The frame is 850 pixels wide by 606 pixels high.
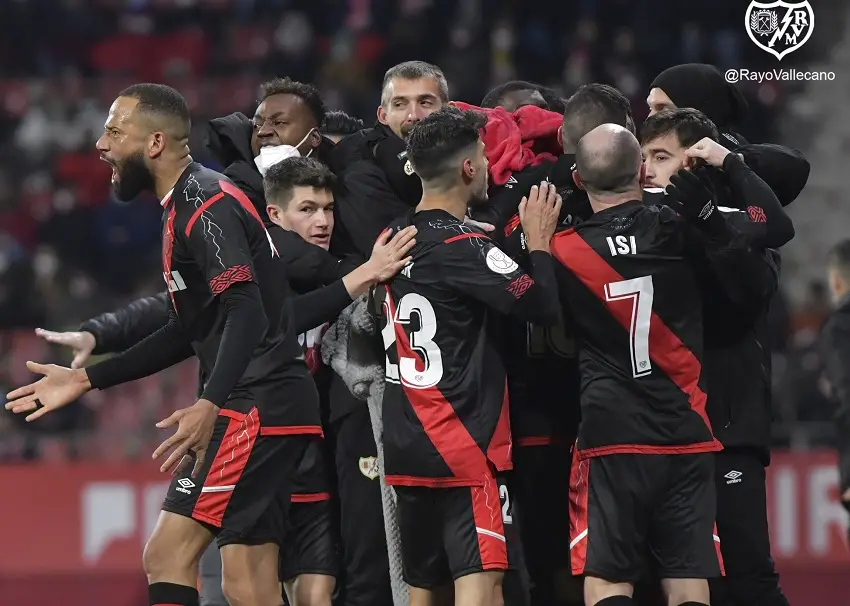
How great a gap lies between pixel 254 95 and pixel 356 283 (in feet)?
29.1

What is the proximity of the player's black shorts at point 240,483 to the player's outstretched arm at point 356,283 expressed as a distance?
467 millimetres

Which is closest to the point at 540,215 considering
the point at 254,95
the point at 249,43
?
the point at 254,95

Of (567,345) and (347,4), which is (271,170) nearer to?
(567,345)

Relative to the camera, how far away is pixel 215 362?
429 centimetres

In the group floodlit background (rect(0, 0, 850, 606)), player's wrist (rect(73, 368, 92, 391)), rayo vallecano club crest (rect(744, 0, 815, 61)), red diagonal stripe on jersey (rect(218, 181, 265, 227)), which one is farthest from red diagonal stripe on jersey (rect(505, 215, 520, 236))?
floodlit background (rect(0, 0, 850, 606))

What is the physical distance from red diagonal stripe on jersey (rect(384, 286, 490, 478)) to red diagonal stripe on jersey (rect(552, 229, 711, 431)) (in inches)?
25.1

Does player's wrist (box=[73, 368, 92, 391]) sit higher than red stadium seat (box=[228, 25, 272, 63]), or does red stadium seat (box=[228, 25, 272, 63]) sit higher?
red stadium seat (box=[228, 25, 272, 63])

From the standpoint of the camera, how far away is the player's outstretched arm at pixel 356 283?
4680 millimetres

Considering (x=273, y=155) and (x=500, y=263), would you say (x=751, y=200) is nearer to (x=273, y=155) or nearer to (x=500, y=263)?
(x=500, y=263)

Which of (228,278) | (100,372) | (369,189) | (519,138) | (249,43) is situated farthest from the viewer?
(249,43)

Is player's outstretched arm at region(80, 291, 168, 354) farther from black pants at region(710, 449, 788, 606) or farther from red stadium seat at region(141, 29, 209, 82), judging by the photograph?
red stadium seat at region(141, 29, 209, 82)

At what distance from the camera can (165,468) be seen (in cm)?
399

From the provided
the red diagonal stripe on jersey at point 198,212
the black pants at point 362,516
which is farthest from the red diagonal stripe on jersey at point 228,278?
the black pants at point 362,516

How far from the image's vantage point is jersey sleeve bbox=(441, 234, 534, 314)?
4465 millimetres
